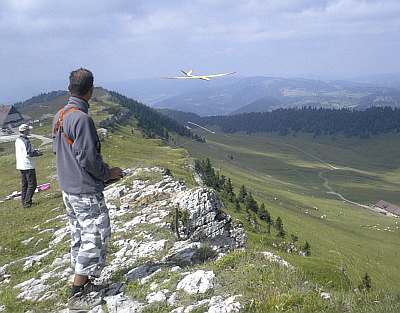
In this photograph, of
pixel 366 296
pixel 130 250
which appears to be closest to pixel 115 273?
pixel 130 250

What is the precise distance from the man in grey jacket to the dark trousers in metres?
14.1

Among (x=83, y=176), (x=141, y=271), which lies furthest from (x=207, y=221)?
(x=83, y=176)

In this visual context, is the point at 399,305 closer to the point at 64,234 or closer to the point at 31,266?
the point at 31,266

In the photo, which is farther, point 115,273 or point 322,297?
point 115,273

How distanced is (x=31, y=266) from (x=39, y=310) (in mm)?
4726

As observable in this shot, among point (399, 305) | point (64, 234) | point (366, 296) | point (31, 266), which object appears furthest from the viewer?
point (64, 234)

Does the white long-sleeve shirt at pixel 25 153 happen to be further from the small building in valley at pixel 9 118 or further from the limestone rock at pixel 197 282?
the small building in valley at pixel 9 118

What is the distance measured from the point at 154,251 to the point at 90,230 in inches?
151

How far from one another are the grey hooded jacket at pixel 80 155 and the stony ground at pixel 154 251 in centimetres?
283

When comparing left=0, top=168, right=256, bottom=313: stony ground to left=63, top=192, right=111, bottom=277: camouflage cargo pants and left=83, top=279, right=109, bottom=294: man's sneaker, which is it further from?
left=63, top=192, right=111, bottom=277: camouflage cargo pants

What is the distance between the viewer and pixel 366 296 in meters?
8.44

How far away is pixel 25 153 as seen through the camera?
23438 millimetres

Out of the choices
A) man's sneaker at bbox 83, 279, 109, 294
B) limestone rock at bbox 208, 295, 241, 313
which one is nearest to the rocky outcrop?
man's sneaker at bbox 83, 279, 109, 294

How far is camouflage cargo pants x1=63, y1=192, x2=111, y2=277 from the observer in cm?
1104
